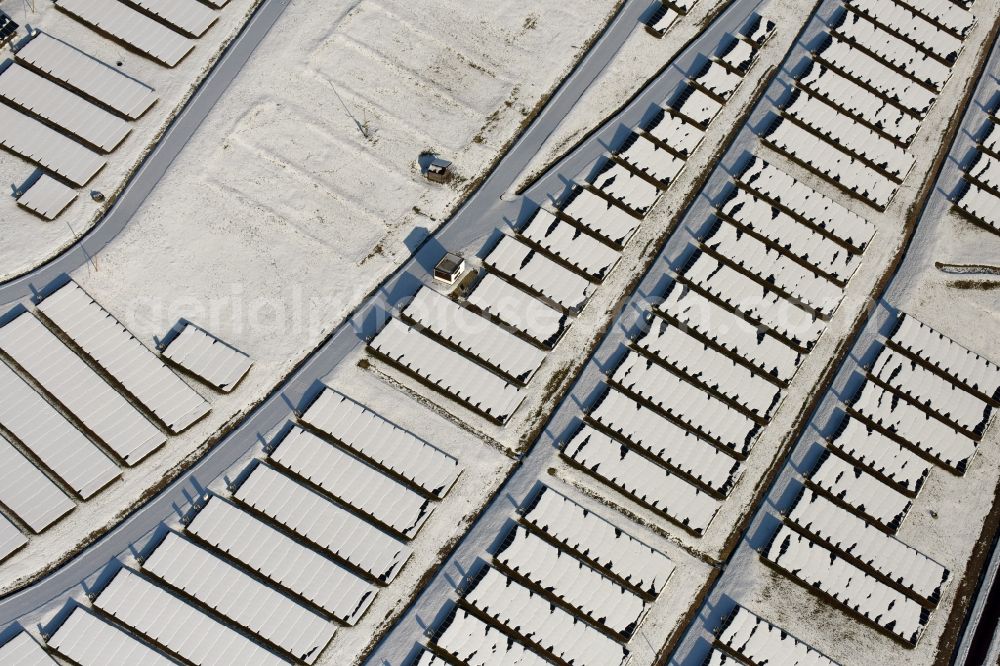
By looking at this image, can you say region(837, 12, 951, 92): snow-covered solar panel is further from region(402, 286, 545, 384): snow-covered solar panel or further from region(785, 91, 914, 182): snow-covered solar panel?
region(402, 286, 545, 384): snow-covered solar panel

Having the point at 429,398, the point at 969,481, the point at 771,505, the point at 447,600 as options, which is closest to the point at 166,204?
the point at 429,398

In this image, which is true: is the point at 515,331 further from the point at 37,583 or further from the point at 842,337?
the point at 37,583

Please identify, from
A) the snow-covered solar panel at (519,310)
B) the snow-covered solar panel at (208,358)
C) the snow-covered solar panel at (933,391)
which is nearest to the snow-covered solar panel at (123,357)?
the snow-covered solar panel at (208,358)

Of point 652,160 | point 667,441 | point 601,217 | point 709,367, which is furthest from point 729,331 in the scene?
point 652,160

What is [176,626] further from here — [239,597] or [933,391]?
[933,391]

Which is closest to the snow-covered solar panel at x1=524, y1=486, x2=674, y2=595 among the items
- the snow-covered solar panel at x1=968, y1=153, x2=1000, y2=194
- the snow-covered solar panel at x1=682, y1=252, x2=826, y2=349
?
the snow-covered solar panel at x1=682, y1=252, x2=826, y2=349

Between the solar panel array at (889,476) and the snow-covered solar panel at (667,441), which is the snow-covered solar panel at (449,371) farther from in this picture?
the solar panel array at (889,476)
